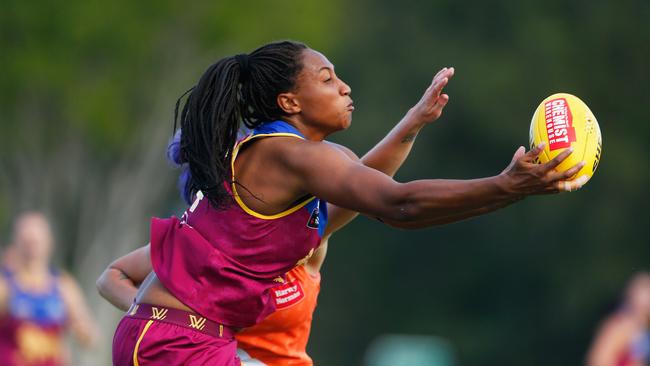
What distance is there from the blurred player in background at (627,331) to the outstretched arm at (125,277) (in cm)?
564

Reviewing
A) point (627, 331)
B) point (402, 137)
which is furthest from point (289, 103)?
point (627, 331)

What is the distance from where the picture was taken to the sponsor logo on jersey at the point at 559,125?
501 cm

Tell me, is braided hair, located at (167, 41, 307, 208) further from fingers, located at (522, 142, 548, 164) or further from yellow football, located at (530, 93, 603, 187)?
fingers, located at (522, 142, 548, 164)

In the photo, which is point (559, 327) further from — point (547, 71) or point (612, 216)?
point (547, 71)

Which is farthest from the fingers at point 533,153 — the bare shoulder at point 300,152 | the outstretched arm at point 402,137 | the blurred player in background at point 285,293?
the blurred player in background at point 285,293

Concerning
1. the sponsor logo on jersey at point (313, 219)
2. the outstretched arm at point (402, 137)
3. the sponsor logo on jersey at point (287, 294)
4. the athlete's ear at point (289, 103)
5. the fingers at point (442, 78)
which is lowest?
the sponsor logo on jersey at point (287, 294)

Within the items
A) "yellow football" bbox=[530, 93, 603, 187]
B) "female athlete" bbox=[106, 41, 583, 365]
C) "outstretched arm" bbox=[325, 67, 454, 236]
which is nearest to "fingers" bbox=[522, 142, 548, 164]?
"yellow football" bbox=[530, 93, 603, 187]

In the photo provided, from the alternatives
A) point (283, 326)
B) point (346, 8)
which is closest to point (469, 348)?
point (346, 8)

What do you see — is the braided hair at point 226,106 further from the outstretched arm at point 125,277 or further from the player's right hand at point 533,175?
the player's right hand at point 533,175

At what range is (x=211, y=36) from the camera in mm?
25578

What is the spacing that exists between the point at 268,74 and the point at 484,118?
939 inches

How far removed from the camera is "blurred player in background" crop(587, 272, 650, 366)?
36.2ft

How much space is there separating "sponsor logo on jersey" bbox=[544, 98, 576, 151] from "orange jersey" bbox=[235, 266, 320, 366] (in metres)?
1.57

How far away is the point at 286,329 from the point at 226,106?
4.41ft
